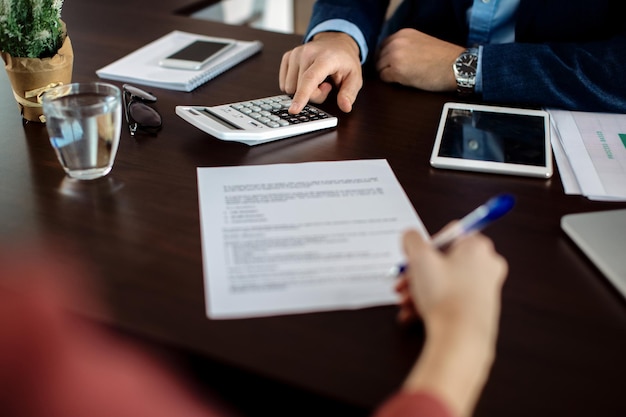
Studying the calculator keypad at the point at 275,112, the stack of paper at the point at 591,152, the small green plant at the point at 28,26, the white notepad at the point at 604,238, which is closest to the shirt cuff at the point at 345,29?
the calculator keypad at the point at 275,112

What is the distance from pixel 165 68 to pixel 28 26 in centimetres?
28

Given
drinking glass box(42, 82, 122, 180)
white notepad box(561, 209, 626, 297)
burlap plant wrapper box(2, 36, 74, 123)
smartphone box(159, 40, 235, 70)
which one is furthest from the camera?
smartphone box(159, 40, 235, 70)

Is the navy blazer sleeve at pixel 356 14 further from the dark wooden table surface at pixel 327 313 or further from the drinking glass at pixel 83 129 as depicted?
the drinking glass at pixel 83 129

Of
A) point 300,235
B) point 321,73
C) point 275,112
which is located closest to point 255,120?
point 275,112

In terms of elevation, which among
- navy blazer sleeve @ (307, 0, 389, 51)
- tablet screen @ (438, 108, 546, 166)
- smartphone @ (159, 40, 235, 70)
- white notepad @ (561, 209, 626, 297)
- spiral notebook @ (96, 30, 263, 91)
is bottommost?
spiral notebook @ (96, 30, 263, 91)

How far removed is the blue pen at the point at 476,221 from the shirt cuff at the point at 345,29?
2.01ft

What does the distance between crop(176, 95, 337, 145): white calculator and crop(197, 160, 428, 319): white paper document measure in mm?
65

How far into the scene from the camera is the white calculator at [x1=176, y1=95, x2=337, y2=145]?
817 mm

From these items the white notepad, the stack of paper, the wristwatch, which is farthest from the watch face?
the white notepad

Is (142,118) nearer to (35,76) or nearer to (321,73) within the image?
(35,76)

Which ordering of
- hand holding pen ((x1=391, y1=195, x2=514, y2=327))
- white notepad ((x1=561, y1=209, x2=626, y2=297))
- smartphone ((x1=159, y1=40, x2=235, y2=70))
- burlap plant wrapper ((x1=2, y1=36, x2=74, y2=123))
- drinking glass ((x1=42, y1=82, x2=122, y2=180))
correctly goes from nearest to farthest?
1. hand holding pen ((x1=391, y1=195, x2=514, y2=327))
2. white notepad ((x1=561, y1=209, x2=626, y2=297))
3. drinking glass ((x1=42, y1=82, x2=122, y2=180))
4. burlap plant wrapper ((x1=2, y1=36, x2=74, y2=123))
5. smartphone ((x1=159, y1=40, x2=235, y2=70))

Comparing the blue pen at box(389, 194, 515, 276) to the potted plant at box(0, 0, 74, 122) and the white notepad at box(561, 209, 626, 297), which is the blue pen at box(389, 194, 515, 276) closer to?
the white notepad at box(561, 209, 626, 297)

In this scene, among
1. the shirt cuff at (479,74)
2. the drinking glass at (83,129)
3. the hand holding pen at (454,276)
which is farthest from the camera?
the shirt cuff at (479,74)

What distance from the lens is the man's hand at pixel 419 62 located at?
3.31 ft
